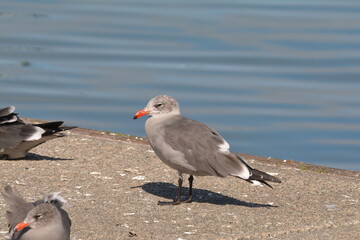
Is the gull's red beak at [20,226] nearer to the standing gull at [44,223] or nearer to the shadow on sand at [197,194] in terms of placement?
the standing gull at [44,223]

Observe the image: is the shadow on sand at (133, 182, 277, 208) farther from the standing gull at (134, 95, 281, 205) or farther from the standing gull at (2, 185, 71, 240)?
the standing gull at (2, 185, 71, 240)

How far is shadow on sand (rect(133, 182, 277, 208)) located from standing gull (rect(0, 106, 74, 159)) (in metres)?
1.26

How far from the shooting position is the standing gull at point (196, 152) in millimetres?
7254

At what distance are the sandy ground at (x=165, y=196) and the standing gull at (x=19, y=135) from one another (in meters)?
0.10

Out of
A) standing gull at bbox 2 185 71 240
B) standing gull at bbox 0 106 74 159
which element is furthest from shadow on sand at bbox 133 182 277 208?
standing gull at bbox 2 185 71 240

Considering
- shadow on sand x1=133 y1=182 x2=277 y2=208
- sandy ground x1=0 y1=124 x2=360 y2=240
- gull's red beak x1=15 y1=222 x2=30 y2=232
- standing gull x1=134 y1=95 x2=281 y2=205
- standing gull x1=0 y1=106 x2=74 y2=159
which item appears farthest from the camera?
standing gull x1=0 y1=106 x2=74 y2=159

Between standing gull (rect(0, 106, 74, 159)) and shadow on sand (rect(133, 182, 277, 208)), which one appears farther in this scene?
standing gull (rect(0, 106, 74, 159))

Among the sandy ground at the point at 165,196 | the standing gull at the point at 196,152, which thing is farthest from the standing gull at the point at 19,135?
the standing gull at the point at 196,152

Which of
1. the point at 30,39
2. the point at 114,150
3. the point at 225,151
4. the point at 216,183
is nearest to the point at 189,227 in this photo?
the point at 225,151

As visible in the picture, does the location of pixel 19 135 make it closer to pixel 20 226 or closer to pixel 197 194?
pixel 197 194

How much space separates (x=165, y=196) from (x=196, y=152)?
0.59 meters

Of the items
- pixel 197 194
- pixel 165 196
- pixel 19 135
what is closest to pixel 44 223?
pixel 165 196

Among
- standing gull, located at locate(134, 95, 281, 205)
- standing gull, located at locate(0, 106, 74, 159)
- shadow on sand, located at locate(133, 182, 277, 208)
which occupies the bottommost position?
shadow on sand, located at locate(133, 182, 277, 208)

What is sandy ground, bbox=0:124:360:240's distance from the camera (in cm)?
658
